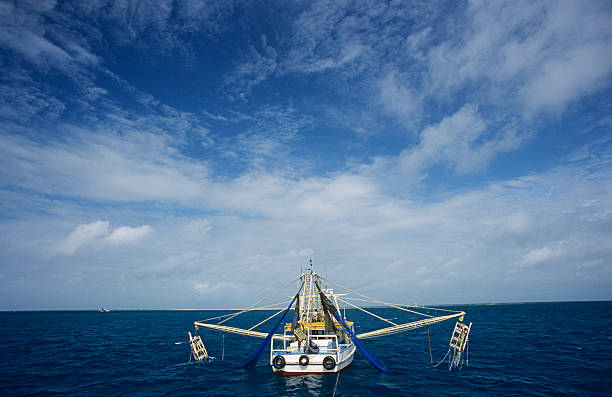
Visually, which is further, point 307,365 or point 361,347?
point 361,347

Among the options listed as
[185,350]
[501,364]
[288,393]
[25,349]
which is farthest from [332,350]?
[25,349]

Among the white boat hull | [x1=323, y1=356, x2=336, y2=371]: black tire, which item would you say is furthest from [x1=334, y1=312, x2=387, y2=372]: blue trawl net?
[x1=323, y1=356, x2=336, y2=371]: black tire

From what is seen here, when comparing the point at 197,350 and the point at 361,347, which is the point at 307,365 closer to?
the point at 361,347

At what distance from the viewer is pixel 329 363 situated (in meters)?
28.5

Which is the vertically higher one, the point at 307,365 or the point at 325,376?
the point at 307,365

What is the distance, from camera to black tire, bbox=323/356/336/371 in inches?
1119

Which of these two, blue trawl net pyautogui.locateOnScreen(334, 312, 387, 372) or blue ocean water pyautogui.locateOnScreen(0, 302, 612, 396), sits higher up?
blue trawl net pyautogui.locateOnScreen(334, 312, 387, 372)

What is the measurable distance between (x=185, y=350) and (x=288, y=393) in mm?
29988

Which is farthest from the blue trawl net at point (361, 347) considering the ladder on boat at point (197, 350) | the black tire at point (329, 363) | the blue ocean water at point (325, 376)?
the ladder on boat at point (197, 350)

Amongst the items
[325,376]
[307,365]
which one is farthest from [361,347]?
[307,365]

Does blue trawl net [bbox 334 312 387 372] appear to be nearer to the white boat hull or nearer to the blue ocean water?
the blue ocean water

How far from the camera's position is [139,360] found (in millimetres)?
39469

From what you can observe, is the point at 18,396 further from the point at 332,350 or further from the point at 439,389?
the point at 439,389

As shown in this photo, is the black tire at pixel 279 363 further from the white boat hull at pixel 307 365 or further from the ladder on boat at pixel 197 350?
the ladder on boat at pixel 197 350
